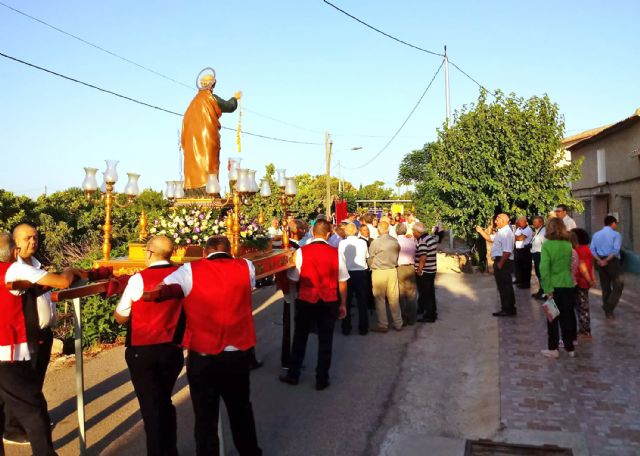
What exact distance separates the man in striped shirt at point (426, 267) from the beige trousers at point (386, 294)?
0.67 m

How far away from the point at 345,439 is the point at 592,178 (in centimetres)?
2039

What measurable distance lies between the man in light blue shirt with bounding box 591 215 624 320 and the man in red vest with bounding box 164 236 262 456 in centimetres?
719

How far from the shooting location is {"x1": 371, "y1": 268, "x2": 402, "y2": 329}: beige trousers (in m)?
9.37

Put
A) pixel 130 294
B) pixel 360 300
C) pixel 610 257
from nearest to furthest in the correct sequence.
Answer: pixel 130 294
pixel 360 300
pixel 610 257

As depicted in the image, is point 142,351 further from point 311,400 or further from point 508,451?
point 508,451

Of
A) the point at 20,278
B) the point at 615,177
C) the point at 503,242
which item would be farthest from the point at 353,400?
the point at 615,177

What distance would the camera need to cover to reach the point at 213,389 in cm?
420

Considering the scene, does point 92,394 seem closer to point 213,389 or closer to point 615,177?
point 213,389

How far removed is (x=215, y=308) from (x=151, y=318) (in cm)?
50

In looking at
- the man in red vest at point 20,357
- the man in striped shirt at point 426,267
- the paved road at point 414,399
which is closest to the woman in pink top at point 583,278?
the paved road at point 414,399

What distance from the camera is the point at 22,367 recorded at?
14.0 feet

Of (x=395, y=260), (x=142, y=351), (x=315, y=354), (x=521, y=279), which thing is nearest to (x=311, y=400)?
(x=315, y=354)

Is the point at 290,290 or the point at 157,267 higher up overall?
the point at 157,267

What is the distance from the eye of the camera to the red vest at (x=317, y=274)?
6523 millimetres
